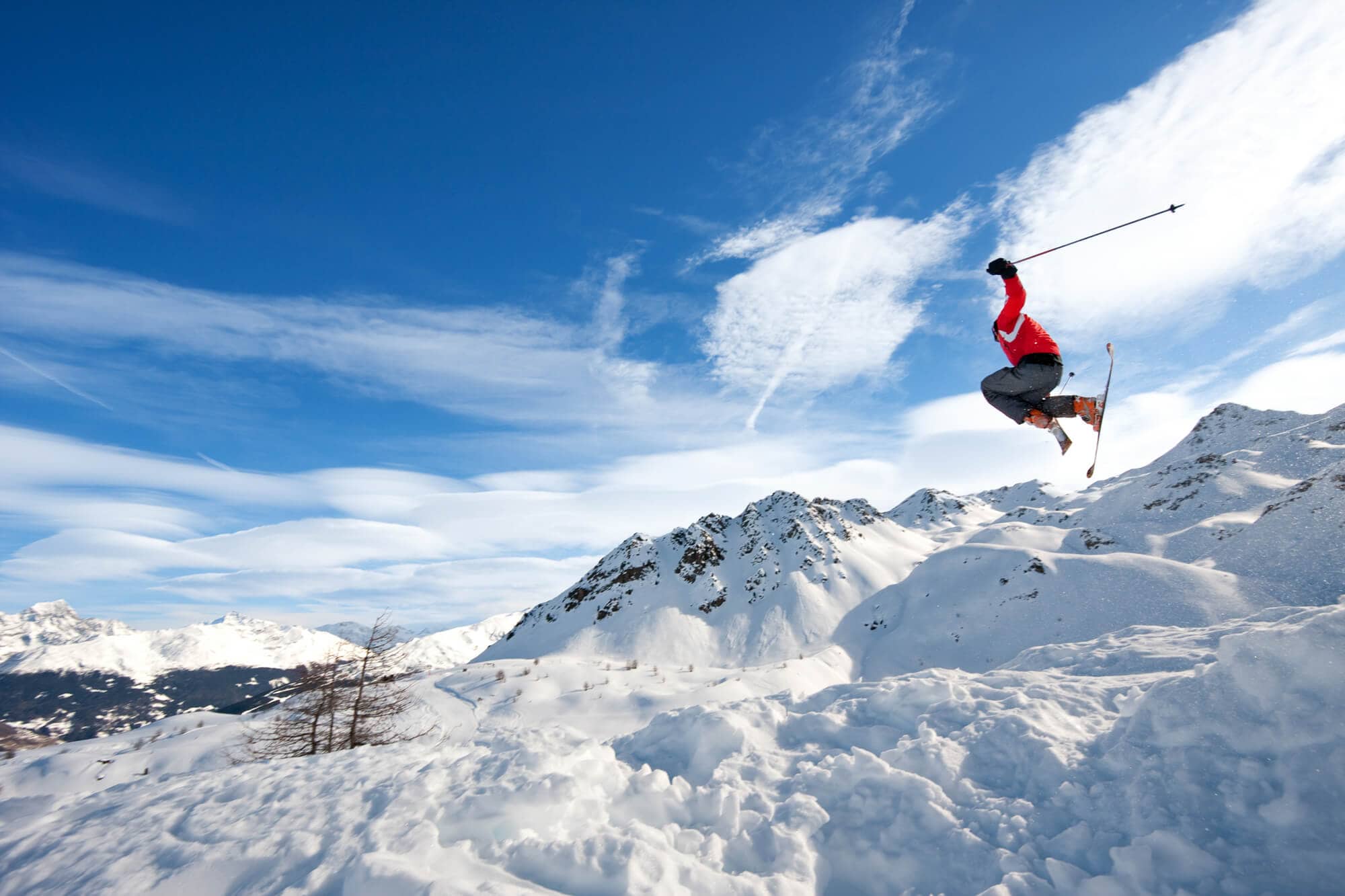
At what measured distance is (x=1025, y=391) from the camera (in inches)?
443

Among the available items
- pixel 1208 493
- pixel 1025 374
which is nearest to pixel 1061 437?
pixel 1025 374

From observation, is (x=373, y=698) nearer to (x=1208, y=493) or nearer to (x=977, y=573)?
(x=977, y=573)

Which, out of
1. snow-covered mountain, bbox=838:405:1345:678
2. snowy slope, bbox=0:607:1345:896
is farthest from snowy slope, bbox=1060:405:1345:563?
snowy slope, bbox=0:607:1345:896

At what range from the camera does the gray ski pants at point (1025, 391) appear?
Answer: 1073 cm

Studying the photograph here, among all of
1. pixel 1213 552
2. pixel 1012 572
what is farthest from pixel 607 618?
pixel 1213 552

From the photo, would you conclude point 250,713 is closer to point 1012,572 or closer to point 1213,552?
point 1012,572

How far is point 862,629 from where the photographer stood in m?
56.6

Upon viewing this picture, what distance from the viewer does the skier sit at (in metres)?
10.5

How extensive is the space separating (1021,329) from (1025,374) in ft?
2.89

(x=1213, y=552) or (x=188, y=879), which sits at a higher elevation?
(x=1213, y=552)

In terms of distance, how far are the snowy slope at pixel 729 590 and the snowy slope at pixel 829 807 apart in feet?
164

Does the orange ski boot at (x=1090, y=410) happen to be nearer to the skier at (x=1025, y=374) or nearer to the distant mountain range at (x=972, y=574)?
the skier at (x=1025, y=374)

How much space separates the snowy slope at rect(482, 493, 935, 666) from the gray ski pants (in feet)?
152

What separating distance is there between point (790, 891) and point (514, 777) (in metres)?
3.05
